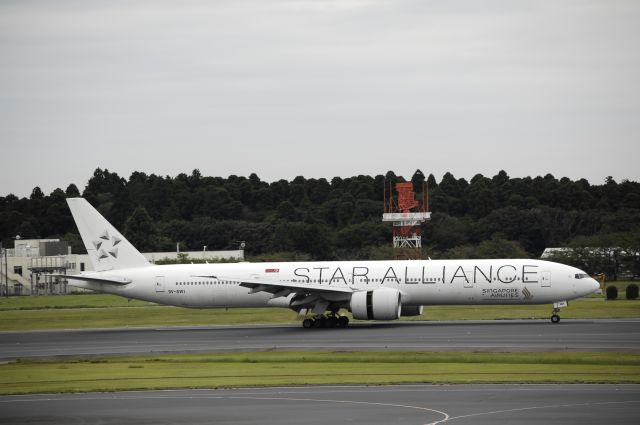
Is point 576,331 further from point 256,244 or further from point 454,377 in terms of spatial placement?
point 256,244

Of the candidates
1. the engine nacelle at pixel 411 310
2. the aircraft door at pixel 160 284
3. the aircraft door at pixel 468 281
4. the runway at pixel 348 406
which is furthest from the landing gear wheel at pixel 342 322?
the runway at pixel 348 406

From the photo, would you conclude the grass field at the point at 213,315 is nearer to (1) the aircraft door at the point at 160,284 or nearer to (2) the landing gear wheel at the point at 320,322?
(1) the aircraft door at the point at 160,284

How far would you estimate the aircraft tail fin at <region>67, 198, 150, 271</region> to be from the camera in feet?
185

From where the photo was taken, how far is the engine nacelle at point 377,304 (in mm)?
49312

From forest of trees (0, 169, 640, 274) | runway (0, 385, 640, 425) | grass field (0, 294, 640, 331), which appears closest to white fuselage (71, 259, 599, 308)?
grass field (0, 294, 640, 331)

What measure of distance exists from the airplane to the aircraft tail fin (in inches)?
2.2

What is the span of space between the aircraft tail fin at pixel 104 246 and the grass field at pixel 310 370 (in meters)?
18.9

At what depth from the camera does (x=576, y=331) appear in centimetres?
4266

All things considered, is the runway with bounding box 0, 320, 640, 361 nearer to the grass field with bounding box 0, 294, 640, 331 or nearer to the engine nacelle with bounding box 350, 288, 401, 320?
the engine nacelle with bounding box 350, 288, 401, 320

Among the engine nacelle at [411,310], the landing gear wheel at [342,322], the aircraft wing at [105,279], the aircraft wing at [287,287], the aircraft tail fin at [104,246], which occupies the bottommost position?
the landing gear wheel at [342,322]

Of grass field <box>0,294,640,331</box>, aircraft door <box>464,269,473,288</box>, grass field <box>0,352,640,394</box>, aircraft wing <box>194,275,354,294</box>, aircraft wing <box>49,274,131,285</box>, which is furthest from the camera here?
grass field <box>0,294,640,331</box>

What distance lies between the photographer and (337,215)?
145375mm

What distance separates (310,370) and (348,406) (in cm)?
845

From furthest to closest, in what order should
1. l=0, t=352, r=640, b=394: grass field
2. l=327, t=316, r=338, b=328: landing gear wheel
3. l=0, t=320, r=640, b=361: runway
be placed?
l=327, t=316, r=338, b=328: landing gear wheel
l=0, t=320, r=640, b=361: runway
l=0, t=352, r=640, b=394: grass field
